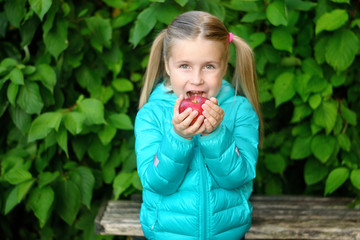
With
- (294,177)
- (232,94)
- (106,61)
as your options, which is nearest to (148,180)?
(232,94)

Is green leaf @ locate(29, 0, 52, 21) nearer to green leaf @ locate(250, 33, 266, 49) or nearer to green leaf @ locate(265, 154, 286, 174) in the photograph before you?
green leaf @ locate(250, 33, 266, 49)

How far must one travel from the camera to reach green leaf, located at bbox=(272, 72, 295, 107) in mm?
2768

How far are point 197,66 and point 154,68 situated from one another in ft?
1.38

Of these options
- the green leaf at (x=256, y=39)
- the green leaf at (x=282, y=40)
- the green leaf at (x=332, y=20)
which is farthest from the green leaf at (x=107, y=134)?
the green leaf at (x=332, y=20)

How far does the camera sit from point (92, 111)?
261 cm

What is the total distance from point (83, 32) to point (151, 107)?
98 cm

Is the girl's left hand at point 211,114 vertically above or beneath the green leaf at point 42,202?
above

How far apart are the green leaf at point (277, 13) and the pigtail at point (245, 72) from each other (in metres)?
0.42

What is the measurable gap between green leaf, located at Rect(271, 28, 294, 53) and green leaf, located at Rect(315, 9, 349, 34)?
0.53 ft

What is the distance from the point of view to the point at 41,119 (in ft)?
8.55

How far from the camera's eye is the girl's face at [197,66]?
1.90m

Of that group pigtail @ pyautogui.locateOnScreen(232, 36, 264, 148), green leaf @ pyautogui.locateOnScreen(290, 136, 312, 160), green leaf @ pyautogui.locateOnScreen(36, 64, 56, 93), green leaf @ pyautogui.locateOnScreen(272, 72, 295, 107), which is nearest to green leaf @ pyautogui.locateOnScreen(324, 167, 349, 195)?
green leaf @ pyautogui.locateOnScreen(290, 136, 312, 160)

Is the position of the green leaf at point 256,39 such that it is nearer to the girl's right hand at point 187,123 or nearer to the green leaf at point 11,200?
the girl's right hand at point 187,123

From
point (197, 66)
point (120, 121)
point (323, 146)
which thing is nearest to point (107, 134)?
point (120, 121)
